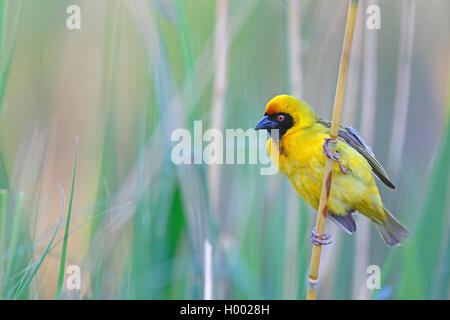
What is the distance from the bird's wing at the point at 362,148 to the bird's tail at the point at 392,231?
0.39 feet

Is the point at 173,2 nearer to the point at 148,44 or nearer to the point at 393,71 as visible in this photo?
the point at 148,44

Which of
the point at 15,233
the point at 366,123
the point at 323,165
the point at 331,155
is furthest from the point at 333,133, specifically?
the point at 15,233

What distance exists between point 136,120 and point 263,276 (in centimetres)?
71

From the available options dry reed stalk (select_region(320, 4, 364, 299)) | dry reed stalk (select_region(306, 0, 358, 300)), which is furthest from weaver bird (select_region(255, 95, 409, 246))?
dry reed stalk (select_region(306, 0, 358, 300))

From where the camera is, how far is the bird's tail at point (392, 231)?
135cm

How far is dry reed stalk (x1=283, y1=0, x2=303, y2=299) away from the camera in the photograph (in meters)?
1.38

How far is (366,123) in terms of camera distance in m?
1.44

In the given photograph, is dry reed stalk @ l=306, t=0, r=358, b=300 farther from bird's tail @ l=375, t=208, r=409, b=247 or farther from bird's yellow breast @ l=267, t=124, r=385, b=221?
bird's tail @ l=375, t=208, r=409, b=247

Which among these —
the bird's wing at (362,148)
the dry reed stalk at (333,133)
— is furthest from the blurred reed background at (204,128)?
the dry reed stalk at (333,133)

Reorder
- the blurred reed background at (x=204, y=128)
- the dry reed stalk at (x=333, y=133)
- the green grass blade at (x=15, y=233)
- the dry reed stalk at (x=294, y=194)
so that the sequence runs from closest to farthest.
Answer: the dry reed stalk at (x=333, y=133) < the green grass blade at (x=15, y=233) < the blurred reed background at (x=204, y=128) < the dry reed stalk at (x=294, y=194)

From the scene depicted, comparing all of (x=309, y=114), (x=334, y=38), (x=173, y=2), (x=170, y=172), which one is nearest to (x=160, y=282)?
(x=170, y=172)

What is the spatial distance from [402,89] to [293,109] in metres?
0.38

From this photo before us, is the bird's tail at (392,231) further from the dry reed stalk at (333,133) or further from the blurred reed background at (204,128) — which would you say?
the dry reed stalk at (333,133)

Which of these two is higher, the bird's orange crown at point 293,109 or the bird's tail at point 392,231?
the bird's orange crown at point 293,109
